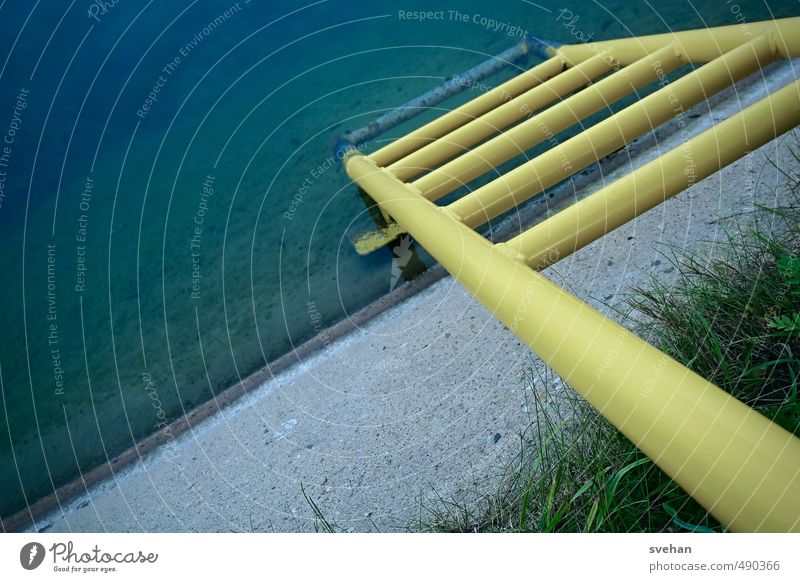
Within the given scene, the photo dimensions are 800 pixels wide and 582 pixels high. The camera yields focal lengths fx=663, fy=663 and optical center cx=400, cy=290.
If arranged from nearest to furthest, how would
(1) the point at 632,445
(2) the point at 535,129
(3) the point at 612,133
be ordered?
(1) the point at 632,445
(3) the point at 612,133
(2) the point at 535,129

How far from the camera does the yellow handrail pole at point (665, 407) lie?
688 millimetres

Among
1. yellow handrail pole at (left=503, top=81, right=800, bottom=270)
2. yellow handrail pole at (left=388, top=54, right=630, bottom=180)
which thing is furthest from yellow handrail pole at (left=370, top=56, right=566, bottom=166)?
yellow handrail pole at (left=503, top=81, right=800, bottom=270)

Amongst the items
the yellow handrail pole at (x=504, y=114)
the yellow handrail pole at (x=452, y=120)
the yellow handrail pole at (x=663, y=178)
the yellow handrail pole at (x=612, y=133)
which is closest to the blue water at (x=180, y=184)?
the yellow handrail pole at (x=452, y=120)

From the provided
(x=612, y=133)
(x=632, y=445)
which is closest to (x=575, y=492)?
(x=632, y=445)

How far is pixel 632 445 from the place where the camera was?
1200 millimetres

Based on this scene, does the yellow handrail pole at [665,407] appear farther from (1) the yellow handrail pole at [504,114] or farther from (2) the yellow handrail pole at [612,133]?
(1) the yellow handrail pole at [504,114]

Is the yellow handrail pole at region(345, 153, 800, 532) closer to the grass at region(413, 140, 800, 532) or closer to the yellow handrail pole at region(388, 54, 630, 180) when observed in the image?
the grass at region(413, 140, 800, 532)

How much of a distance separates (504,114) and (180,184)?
1928mm

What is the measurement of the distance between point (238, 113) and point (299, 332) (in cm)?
163

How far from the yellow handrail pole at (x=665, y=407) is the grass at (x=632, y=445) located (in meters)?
0.26

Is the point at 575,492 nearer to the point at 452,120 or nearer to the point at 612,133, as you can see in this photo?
the point at 612,133

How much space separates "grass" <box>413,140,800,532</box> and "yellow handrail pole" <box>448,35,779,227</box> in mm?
374

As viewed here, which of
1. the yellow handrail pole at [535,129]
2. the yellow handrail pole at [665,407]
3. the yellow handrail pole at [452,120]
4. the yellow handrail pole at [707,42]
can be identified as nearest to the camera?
the yellow handrail pole at [665,407]
